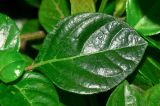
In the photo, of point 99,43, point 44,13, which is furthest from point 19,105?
point 44,13

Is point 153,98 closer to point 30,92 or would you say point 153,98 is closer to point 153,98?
point 153,98

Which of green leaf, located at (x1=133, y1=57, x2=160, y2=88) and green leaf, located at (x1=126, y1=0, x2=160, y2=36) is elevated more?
green leaf, located at (x1=126, y1=0, x2=160, y2=36)

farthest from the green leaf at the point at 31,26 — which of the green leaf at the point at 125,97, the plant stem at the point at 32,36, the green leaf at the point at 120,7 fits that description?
the green leaf at the point at 125,97

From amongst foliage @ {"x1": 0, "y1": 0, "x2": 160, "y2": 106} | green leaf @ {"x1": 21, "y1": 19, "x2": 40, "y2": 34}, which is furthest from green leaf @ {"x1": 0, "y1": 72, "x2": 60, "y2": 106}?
green leaf @ {"x1": 21, "y1": 19, "x2": 40, "y2": 34}

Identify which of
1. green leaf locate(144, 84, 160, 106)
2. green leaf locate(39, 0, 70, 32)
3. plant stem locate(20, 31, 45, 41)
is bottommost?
plant stem locate(20, 31, 45, 41)

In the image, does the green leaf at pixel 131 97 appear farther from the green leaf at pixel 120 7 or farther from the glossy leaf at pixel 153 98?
the green leaf at pixel 120 7

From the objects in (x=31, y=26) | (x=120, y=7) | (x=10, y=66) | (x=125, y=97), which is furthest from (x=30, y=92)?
(x=31, y=26)

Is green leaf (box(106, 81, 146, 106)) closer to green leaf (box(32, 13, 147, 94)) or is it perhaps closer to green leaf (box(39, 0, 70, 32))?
green leaf (box(32, 13, 147, 94))
